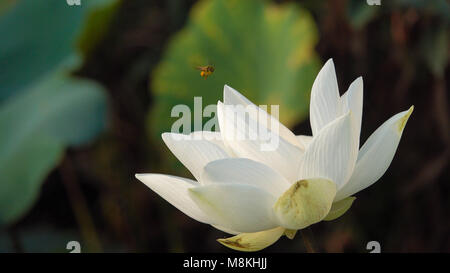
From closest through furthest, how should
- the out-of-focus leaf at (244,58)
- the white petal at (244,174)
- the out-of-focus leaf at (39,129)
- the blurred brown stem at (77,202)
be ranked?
the white petal at (244,174), the out-of-focus leaf at (39,129), the out-of-focus leaf at (244,58), the blurred brown stem at (77,202)

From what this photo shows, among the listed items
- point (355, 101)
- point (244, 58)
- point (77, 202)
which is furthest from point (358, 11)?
point (77, 202)

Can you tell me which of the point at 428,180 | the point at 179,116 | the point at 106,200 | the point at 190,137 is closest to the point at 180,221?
the point at 106,200

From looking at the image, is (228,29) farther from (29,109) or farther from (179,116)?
(29,109)

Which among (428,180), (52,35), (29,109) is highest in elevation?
(52,35)

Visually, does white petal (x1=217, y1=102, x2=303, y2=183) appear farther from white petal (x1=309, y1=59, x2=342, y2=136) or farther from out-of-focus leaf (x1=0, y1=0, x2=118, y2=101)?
out-of-focus leaf (x1=0, y1=0, x2=118, y2=101)

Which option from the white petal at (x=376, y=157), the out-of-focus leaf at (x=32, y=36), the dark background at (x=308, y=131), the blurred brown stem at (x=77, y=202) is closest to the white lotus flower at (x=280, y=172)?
the white petal at (x=376, y=157)

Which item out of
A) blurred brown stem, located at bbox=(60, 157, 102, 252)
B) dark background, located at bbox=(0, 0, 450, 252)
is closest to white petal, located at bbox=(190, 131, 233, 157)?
dark background, located at bbox=(0, 0, 450, 252)

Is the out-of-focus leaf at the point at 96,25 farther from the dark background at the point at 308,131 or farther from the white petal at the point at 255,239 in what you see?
the white petal at the point at 255,239
